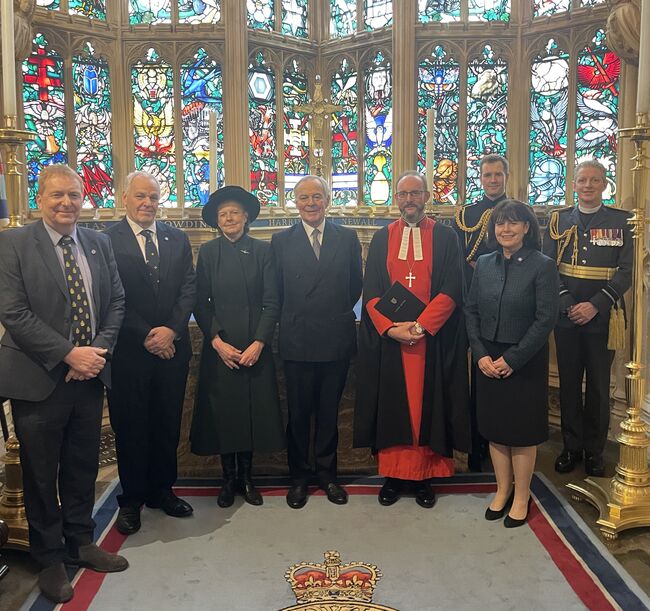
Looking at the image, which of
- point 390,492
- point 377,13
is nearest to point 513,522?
point 390,492

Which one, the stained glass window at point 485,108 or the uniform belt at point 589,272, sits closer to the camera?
the uniform belt at point 589,272

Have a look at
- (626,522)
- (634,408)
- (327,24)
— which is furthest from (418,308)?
(327,24)

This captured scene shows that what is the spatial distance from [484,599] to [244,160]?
A: 252 inches

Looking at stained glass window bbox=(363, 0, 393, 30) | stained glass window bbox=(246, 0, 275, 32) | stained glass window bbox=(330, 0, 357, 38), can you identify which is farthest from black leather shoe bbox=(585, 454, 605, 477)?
stained glass window bbox=(246, 0, 275, 32)

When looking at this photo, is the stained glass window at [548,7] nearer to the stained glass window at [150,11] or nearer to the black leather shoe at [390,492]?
→ the stained glass window at [150,11]

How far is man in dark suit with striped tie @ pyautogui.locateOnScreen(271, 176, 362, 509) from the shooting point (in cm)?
332

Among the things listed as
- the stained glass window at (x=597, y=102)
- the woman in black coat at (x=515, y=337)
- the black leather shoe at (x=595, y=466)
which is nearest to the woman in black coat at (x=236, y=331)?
the woman in black coat at (x=515, y=337)

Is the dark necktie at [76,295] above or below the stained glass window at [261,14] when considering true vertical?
below

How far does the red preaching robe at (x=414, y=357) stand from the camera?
337 centimetres

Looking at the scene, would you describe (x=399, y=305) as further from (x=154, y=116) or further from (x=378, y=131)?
(x=154, y=116)

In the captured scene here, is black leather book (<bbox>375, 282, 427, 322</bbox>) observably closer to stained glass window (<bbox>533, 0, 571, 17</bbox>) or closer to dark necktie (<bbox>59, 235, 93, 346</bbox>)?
dark necktie (<bbox>59, 235, 93, 346</bbox>)

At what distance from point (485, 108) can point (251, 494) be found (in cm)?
574

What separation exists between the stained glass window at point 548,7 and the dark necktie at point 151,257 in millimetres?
5710

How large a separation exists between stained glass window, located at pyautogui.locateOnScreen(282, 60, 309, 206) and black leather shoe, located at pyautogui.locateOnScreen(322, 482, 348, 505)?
5.83 meters
